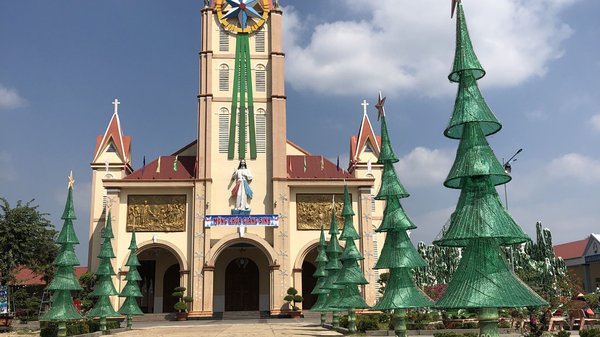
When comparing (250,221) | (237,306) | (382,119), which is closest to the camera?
(382,119)

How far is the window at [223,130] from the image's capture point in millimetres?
41969

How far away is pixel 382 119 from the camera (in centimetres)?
2056

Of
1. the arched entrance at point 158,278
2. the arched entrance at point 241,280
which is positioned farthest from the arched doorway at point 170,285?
the arched entrance at point 241,280

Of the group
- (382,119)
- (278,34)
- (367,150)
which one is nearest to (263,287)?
(367,150)

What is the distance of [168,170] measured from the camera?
4281cm

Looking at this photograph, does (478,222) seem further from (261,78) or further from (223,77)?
(223,77)

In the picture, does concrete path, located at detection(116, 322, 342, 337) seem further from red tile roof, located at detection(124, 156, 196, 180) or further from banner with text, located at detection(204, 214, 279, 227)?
red tile roof, located at detection(124, 156, 196, 180)

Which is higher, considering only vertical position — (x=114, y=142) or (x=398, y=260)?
(x=114, y=142)

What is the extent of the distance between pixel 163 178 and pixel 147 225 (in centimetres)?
358

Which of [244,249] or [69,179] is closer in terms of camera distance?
[69,179]

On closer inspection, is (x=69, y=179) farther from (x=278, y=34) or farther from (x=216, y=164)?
(x=278, y=34)

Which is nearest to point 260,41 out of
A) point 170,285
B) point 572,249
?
point 170,285

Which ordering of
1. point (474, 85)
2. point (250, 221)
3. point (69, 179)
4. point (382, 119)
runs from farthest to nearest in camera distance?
point (250, 221) → point (69, 179) → point (382, 119) → point (474, 85)

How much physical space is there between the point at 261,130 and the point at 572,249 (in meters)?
37.1
